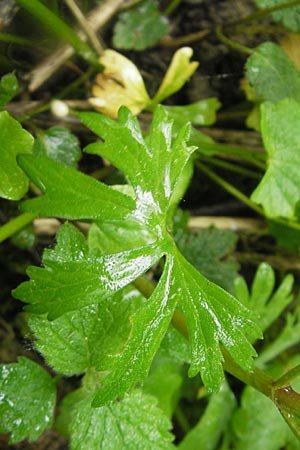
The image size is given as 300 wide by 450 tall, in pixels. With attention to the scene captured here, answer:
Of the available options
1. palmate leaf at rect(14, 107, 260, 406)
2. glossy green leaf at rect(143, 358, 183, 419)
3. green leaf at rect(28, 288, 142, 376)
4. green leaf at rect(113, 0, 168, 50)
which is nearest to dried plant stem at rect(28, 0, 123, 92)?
green leaf at rect(113, 0, 168, 50)

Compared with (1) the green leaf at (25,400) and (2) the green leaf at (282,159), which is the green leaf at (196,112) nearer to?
(2) the green leaf at (282,159)

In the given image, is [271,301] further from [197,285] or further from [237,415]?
[197,285]

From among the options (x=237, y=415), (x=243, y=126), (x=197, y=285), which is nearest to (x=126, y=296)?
(x=197, y=285)

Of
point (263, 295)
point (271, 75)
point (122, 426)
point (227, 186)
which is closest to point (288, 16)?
point (271, 75)

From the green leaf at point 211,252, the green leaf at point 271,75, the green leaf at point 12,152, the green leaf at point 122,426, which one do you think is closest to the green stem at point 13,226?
the green leaf at point 12,152

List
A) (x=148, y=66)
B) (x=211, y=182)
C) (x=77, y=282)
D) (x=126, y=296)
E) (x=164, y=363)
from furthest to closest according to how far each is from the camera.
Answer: (x=211, y=182)
(x=148, y=66)
(x=164, y=363)
(x=126, y=296)
(x=77, y=282)

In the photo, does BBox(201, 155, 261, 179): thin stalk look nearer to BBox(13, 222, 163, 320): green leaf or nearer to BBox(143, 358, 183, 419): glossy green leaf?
BBox(143, 358, 183, 419): glossy green leaf

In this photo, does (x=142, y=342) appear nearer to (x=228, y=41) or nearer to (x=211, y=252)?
(x=211, y=252)
